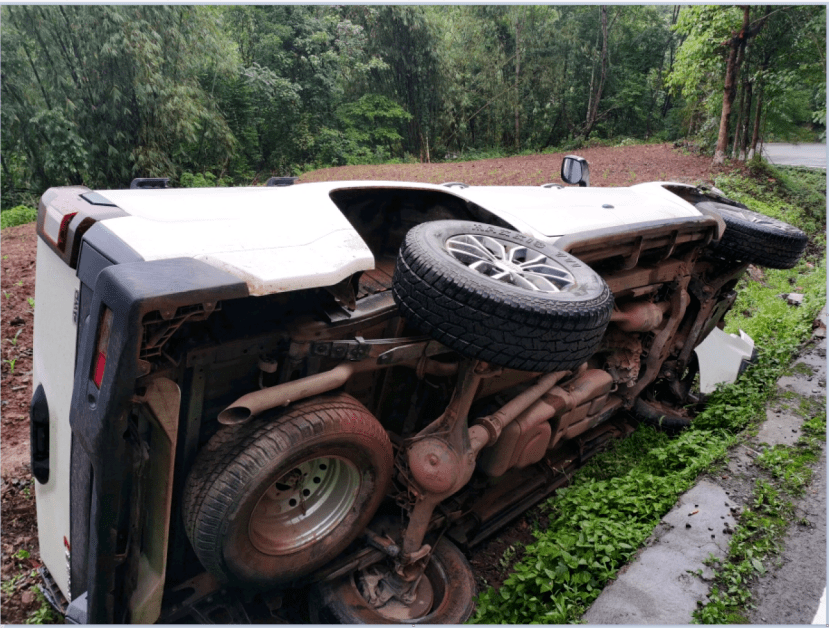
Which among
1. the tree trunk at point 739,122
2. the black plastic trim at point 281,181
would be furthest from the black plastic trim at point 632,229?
the tree trunk at point 739,122

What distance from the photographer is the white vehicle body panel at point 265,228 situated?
1.94 meters

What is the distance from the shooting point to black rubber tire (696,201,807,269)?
14.3 ft

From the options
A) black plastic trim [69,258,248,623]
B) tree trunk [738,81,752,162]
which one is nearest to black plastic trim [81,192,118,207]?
black plastic trim [69,258,248,623]

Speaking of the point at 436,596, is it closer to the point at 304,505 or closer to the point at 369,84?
the point at 304,505

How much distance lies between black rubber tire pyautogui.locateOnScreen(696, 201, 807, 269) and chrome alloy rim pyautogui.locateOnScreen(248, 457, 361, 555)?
138 inches

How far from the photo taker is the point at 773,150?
19234 millimetres

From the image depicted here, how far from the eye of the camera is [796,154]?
18.7m

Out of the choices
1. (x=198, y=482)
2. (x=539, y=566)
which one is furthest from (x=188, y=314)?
(x=539, y=566)

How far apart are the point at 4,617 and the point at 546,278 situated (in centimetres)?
315

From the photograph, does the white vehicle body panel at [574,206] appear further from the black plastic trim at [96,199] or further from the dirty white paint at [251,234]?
the black plastic trim at [96,199]

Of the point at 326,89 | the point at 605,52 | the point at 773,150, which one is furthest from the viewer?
the point at 605,52

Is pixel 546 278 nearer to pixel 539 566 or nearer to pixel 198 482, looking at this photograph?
pixel 539 566

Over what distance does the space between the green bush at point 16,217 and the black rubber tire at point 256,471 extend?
11.4m

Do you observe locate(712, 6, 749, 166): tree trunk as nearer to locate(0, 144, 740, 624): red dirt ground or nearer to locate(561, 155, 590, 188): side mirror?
locate(0, 144, 740, 624): red dirt ground
